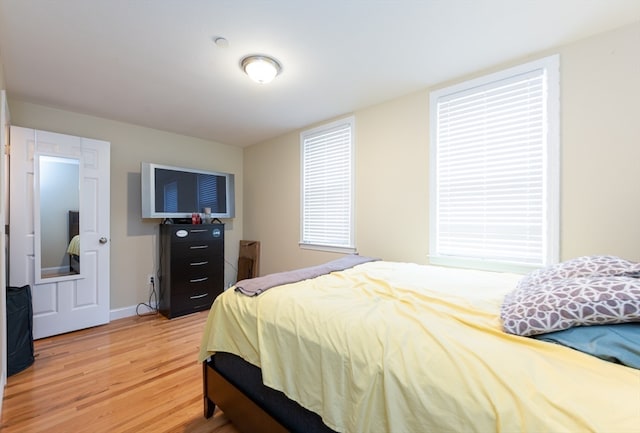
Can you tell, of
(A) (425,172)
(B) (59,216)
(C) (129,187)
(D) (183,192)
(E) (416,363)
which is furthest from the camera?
(D) (183,192)

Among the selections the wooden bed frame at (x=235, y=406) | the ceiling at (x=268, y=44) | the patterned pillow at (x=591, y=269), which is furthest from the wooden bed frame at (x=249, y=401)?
the ceiling at (x=268, y=44)

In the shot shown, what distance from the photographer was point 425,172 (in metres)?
2.52

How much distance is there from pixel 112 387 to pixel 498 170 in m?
3.33

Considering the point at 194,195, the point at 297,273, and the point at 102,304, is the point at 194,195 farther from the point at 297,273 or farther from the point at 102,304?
the point at 297,273

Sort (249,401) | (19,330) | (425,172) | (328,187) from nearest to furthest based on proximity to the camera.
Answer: (249,401) < (19,330) < (425,172) < (328,187)

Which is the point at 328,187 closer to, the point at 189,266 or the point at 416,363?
the point at 189,266

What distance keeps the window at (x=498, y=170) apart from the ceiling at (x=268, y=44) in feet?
0.74

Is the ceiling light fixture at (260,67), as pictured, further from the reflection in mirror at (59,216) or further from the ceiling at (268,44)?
the reflection in mirror at (59,216)

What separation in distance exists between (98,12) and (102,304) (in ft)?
9.62

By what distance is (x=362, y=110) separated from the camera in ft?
9.83

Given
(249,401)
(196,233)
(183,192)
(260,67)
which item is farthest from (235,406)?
(183,192)

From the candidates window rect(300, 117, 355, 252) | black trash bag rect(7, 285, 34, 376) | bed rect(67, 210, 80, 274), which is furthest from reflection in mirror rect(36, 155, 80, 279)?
window rect(300, 117, 355, 252)

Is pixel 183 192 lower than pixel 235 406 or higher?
higher

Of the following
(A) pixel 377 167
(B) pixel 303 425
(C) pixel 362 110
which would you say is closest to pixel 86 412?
(B) pixel 303 425
